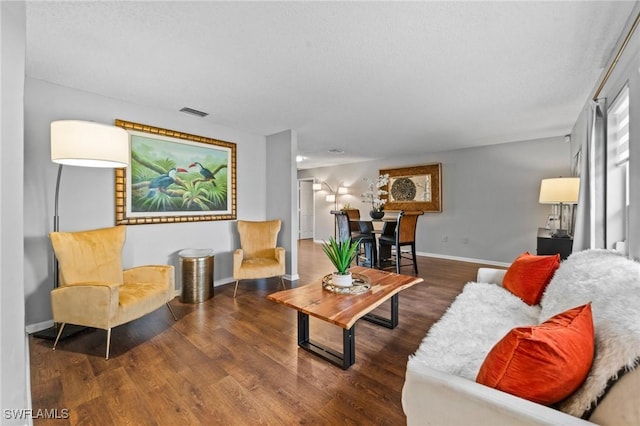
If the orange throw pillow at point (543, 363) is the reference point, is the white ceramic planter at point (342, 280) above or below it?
below

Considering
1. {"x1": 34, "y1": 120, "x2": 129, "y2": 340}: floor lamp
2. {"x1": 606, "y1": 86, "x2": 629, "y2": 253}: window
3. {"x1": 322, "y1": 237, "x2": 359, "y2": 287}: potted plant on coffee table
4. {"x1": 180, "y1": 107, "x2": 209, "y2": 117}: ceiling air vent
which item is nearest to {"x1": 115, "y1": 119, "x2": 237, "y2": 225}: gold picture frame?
{"x1": 180, "y1": 107, "x2": 209, "y2": 117}: ceiling air vent

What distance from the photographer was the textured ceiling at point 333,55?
62.0 inches

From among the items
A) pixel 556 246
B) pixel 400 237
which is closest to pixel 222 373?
pixel 400 237

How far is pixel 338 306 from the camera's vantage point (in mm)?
1815

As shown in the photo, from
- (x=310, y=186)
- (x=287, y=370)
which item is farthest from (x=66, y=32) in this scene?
(x=310, y=186)

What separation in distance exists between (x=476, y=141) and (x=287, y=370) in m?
4.71

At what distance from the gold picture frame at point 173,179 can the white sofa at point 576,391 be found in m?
3.04

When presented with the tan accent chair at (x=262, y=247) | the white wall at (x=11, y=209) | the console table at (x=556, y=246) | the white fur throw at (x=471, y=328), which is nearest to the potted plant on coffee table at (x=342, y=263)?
the white fur throw at (x=471, y=328)

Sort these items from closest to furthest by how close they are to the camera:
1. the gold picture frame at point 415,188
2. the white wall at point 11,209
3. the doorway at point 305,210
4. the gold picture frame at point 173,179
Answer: the white wall at point 11,209, the gold picture frame at point 173,179, the gold picture frame at point 415,188, the doorway at point 305,210

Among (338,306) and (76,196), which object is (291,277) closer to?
(338,306)

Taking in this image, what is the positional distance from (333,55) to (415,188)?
438cm

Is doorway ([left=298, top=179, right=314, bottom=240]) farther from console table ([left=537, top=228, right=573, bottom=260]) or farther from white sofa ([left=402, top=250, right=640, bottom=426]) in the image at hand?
white sofa ([left=402, top=250, right=640, bottom=426])

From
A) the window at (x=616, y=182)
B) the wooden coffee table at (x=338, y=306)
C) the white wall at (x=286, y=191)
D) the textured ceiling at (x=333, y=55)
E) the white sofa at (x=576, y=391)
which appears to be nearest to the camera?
the white sofa at (x=576, y=391)

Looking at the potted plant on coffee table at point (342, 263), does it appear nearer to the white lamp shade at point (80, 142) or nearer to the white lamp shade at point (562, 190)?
the white lamp shade at point (80, 142)
